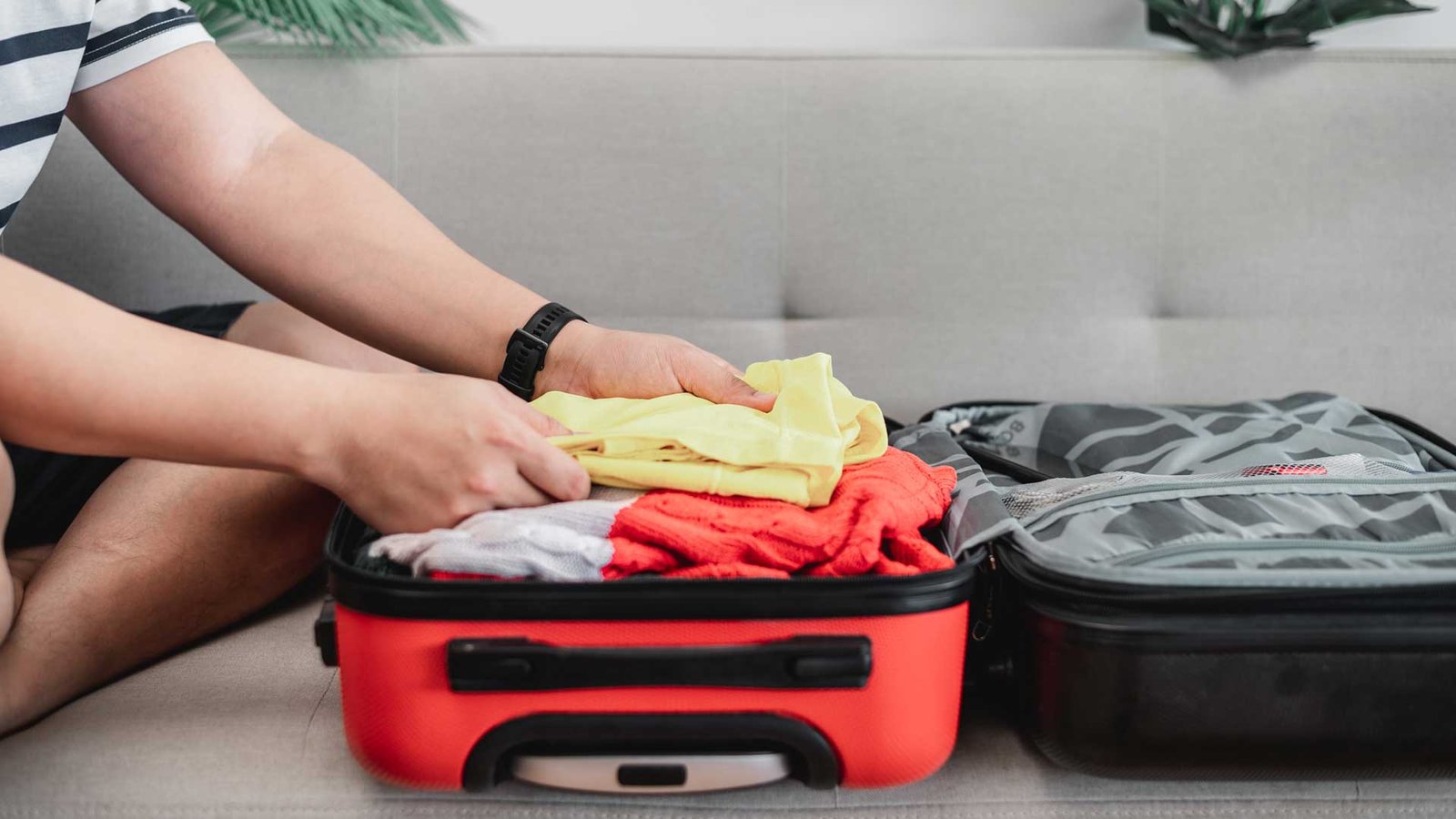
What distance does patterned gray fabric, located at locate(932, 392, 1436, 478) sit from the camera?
0.75 m

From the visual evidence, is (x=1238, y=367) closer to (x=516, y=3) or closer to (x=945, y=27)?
(x=945, y=27)

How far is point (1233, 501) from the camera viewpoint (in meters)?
0.61

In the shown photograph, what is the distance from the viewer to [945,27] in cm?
119

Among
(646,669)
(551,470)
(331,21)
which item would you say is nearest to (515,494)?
(551,470)

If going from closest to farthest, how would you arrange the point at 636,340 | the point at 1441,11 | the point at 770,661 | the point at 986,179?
the point at 770,661 < the point at 636,340 < the point at 986,179 < the point at 1441,11

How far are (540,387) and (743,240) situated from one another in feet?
1.19

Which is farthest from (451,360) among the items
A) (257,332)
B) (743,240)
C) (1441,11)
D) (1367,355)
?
(1441,11)

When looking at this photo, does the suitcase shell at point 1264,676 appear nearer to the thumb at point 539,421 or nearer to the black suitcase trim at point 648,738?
the black suitcase trim at point 648,738

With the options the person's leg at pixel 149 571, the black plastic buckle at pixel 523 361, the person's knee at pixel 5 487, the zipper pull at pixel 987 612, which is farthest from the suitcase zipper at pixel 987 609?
the person's knee at pixel 5 487

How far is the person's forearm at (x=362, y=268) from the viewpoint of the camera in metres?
0.75

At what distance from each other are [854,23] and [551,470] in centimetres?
86

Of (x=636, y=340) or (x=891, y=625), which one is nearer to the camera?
(x=891, y=625)

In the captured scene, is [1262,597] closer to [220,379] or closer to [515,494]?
[515,494]

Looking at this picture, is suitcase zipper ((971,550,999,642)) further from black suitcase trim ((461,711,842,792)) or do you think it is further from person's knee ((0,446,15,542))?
person's knee ((0,446,15,542))
